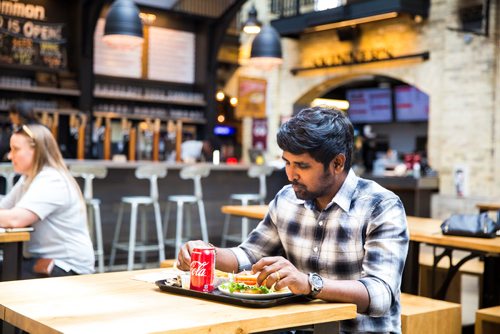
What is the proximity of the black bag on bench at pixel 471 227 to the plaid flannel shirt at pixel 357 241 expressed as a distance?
1.67m

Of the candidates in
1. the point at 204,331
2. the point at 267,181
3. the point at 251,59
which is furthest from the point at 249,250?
the point at 267,181

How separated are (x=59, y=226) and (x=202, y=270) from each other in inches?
74.1

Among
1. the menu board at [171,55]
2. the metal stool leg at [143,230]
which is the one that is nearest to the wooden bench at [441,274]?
the metal stool leg at [143,230]

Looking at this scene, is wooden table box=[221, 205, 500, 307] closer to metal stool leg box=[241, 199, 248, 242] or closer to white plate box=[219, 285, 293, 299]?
white plate box=[219, 285, 293, 299]

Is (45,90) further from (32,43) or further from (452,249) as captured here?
(452,249)

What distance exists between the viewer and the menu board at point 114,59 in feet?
37.0

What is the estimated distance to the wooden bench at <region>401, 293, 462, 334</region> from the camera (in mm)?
3193

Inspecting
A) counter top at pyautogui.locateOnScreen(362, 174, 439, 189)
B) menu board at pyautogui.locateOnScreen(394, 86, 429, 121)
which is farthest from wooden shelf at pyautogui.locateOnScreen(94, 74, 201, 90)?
menu board at pyautogui.locateOnScreen(394, 86, 429, 121)

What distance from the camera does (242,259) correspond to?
100 inches

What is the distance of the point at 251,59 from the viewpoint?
9.28 metres

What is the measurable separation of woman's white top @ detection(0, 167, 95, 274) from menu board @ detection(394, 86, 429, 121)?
40.1ft

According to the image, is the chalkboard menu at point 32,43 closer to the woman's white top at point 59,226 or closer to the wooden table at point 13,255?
the woman's white top at point 59,226

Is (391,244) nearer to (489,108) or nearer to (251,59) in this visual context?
(251,59)

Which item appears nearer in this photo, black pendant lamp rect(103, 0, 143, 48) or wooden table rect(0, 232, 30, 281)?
wooden table rect(0, 232, 30, 281)
